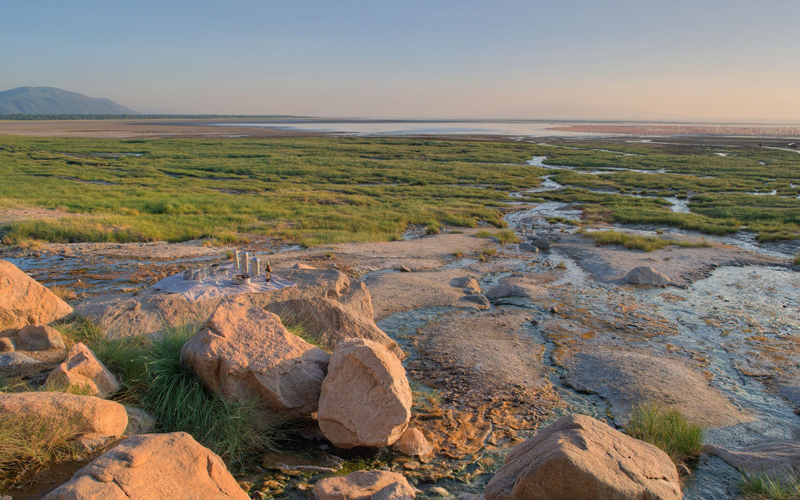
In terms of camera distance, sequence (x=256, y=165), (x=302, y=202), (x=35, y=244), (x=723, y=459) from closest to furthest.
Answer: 1. (x=723, y=459)
2. (x=35, y=244)
3. (x=302, y=202)
4. (x=256, y=165)

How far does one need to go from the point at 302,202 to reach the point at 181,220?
782cm

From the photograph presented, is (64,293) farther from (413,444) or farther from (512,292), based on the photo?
(512,292)

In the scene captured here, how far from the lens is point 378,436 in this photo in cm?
615

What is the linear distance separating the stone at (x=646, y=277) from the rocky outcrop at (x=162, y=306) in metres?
8.00

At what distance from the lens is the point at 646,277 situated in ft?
46.0

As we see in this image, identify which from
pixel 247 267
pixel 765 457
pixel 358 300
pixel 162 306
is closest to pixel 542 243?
pixel 358 300

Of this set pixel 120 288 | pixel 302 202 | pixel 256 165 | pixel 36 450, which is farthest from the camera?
pixel 256 165

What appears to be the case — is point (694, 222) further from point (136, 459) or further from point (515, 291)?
point (136, 459)

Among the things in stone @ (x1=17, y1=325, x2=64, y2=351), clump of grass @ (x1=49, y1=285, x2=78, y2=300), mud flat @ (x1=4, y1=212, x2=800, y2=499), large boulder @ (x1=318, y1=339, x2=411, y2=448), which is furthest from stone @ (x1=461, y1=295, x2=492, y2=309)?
clump of grass @ (x1=49, y1=285, x2=78, y2=300)

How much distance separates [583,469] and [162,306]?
7.43 meters

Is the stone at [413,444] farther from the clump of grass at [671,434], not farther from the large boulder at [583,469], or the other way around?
the clump of grass at [671,434]

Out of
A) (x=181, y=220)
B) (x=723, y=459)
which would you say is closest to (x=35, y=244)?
(x=181, y=220)

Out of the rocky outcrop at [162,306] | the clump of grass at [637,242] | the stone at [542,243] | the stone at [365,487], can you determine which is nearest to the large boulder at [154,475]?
the stone at [365,487]

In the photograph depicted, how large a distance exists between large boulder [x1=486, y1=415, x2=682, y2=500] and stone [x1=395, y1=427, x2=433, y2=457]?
5.33ft
